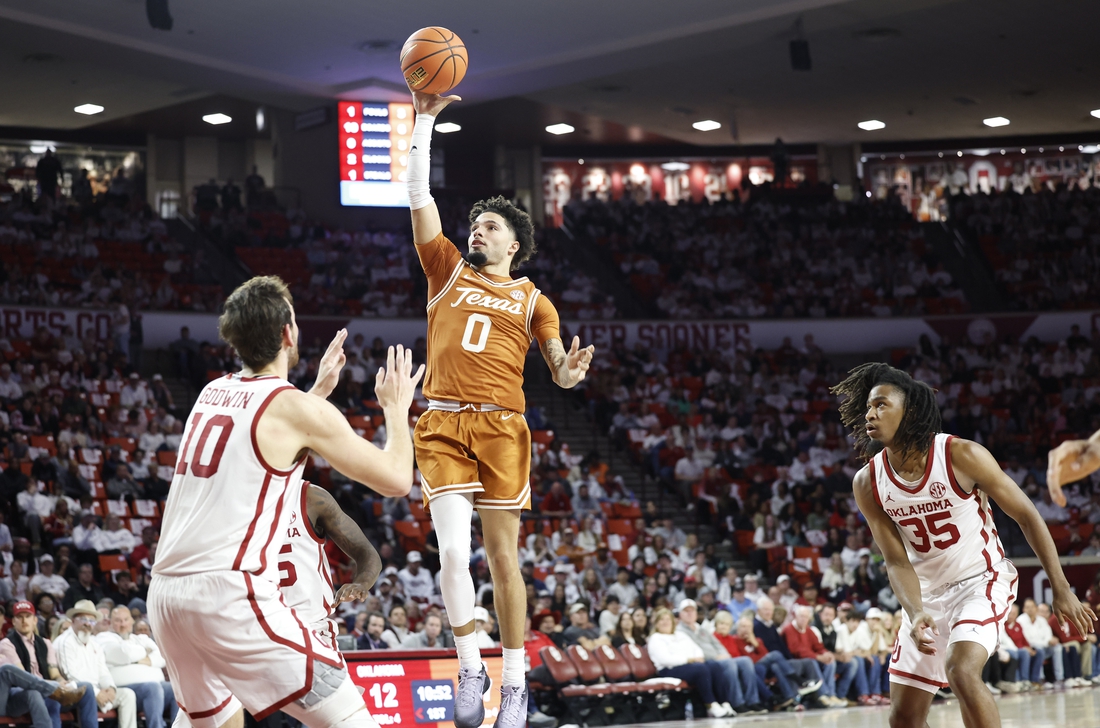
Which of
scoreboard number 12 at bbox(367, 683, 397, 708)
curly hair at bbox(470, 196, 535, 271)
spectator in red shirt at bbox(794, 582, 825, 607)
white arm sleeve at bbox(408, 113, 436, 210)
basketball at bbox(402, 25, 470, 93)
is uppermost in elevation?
basketball at bbox(402, 25, 470, 93)

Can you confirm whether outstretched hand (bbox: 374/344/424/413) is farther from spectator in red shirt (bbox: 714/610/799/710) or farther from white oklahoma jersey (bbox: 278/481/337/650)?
spectator in red shirt (bbox: 714/610/799/710)

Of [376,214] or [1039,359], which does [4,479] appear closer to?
[376,214]

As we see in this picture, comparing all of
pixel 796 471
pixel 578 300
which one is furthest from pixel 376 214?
pixel 796 471

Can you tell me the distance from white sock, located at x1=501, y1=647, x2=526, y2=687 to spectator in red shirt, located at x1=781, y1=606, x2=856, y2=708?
800cm

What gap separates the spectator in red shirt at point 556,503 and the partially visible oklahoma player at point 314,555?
38.1 feet

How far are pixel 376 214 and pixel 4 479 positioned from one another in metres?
11.9

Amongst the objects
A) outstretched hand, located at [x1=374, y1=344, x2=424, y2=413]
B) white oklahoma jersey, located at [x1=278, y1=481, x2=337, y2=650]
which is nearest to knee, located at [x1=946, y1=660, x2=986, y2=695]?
white oklahoma jersey, located at [x1=278, y1=481, x2=337, y2=650]

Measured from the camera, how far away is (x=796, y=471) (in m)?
19.3

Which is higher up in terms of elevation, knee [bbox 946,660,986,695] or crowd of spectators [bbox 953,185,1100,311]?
crowd of spectators [bbox 953,185,1100,311]

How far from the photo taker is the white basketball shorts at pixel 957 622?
217 inches

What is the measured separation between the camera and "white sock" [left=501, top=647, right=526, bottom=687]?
5.70 m

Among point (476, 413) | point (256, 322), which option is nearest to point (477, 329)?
point (476, 413)

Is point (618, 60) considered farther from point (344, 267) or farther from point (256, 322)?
point (256, 322)

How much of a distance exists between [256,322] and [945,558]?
3.49 m
